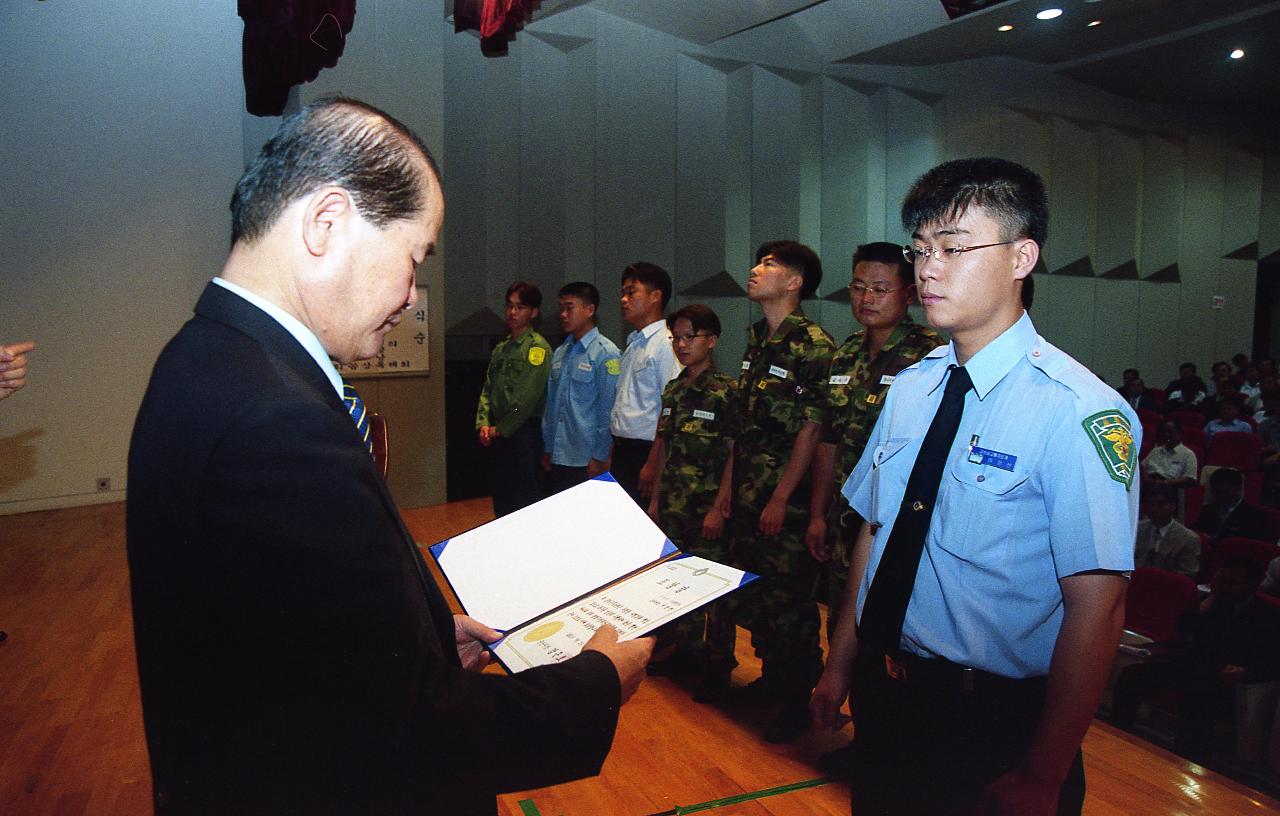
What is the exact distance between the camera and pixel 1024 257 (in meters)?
1.28

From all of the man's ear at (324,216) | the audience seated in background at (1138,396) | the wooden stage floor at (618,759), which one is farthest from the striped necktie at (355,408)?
the audience seated in background at (1138,396)

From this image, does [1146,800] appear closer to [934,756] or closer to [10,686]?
[934,756]

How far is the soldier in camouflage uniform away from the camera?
2.62 m

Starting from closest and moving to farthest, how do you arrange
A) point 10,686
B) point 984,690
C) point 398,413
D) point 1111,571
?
1. point 1111,571
2. point 984,690
3. point 10,686
4. point 398,413

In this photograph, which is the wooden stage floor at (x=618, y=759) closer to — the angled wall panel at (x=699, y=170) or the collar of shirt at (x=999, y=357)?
the collar of shirt at (x=999, y=357)

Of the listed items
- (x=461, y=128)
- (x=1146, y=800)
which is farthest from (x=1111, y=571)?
(x=461, y=128)

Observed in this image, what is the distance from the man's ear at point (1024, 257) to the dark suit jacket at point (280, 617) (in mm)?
1005

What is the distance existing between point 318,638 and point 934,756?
979mm

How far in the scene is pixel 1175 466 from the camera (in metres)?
5.58

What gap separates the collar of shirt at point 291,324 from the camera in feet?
2.46

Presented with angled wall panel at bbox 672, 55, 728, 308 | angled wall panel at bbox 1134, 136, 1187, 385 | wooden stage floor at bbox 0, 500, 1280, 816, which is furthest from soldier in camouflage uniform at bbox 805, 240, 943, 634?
angled wall panel at bbox 1134, 136, 1187, 385

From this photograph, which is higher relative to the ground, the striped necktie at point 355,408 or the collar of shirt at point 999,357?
the collar of shirt at point 999,357

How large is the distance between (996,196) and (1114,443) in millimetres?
415

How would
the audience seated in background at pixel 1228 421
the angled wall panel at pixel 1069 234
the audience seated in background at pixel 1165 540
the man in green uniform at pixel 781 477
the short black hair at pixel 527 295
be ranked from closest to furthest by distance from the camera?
the man in green uniform at pixel 781 477, the audience seated in background at pixel 1165 540, the short black hair at pixel 527 295, the audience seated in background at pixel 1228 421, the angled wall panel at pixel 1069 234
